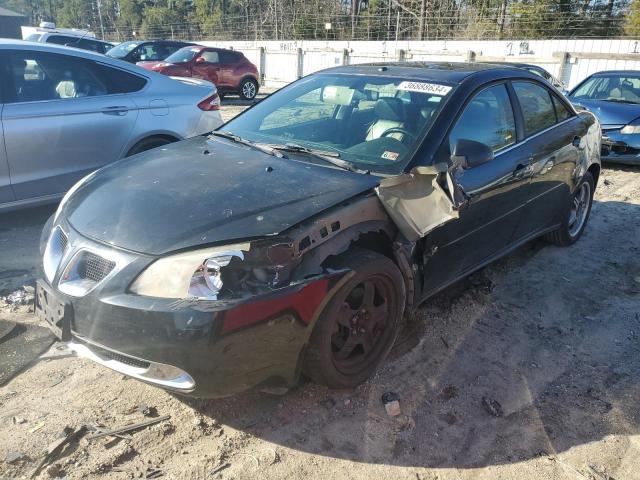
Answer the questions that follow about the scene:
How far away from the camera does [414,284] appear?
10.4ft

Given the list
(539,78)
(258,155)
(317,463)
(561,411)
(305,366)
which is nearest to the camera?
(317,463)

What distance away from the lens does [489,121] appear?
375cm

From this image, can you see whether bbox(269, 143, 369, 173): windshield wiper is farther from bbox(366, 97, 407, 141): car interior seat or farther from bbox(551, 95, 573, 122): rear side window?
bbox(551, 95, 573, 122): rear side window

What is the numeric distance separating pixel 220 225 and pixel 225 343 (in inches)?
21.7

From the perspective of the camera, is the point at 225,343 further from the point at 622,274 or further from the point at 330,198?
the point at 622,274

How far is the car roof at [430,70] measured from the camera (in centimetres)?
369

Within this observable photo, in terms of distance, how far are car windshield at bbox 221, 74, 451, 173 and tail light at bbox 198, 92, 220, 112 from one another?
69.0 inches

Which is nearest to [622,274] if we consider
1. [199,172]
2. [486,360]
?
[486,360]

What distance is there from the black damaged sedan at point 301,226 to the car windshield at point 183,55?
44.6ft

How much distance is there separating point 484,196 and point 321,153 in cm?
111

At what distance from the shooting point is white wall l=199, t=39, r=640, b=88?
56.2 feet

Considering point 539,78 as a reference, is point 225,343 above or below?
below

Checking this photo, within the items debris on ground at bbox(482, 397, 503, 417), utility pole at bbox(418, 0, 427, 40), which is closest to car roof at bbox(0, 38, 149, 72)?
debris on ground at bbox(482, 397, 503, 417)

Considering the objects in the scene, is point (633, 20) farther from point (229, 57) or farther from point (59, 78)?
point (59, 78)
